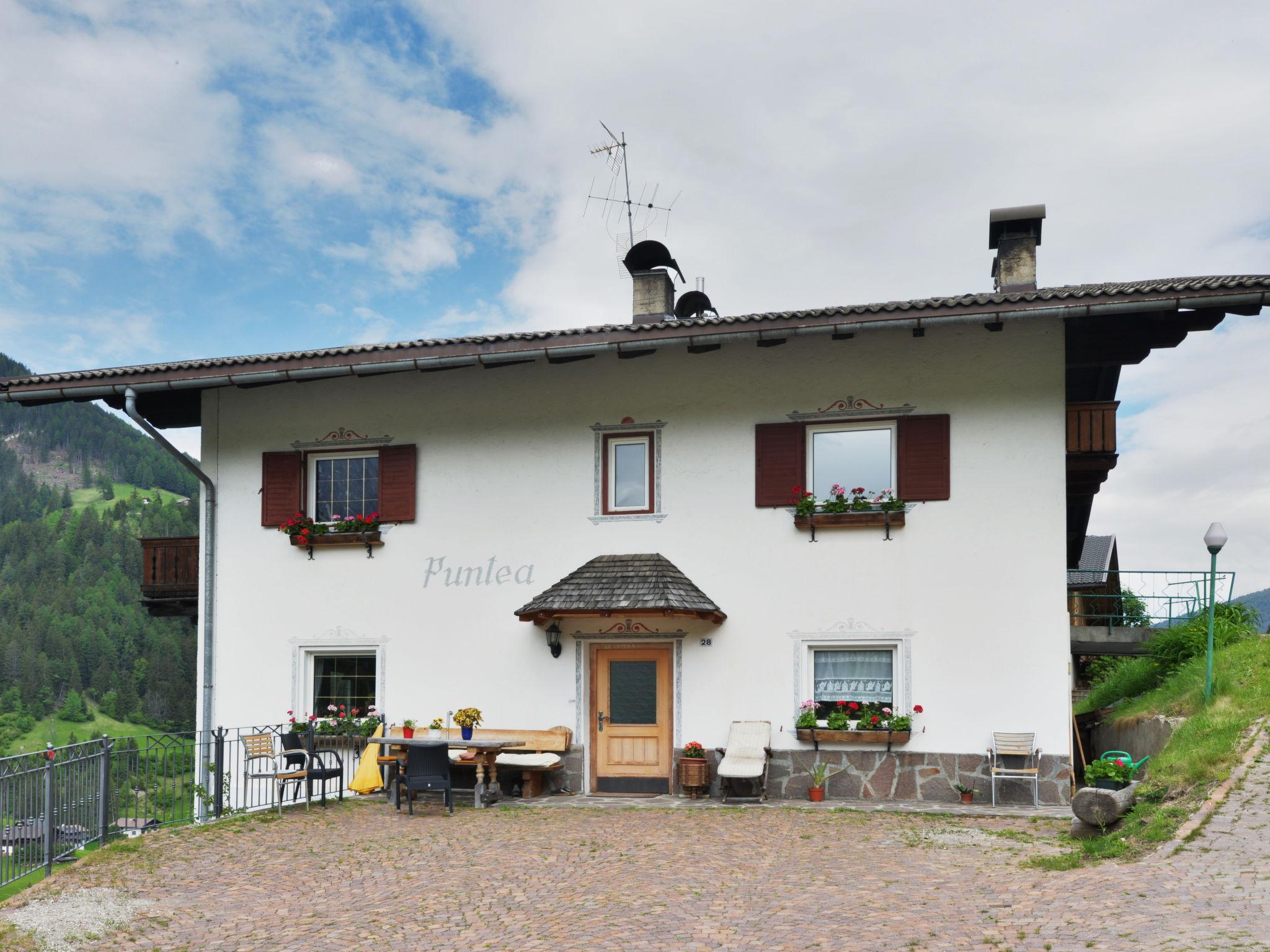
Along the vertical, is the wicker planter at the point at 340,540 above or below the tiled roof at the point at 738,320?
below

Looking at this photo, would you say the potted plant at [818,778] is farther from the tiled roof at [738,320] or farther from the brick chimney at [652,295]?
the brick chimney at [652,295]

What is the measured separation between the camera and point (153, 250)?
51188mm

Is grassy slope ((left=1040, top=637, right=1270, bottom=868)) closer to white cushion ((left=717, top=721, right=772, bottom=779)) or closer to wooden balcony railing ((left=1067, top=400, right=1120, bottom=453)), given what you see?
wooden balcony railing ((left=1067, top=400, right=1120, bottom=453))

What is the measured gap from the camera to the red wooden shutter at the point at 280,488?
13.3m

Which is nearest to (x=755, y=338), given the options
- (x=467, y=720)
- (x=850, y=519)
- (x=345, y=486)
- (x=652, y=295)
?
(x=850, y=519)

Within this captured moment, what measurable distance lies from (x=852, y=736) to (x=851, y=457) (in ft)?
9.43

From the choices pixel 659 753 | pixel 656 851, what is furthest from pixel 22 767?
pixel 659 753

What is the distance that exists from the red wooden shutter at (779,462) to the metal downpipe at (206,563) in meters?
6.52

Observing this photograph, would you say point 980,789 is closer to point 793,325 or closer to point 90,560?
point 793,325

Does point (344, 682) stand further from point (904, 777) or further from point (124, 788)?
point (904, 777)

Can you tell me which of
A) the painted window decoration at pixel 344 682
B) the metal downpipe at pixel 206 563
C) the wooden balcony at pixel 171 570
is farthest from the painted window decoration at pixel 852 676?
the wooden balcony at pixel 171 570

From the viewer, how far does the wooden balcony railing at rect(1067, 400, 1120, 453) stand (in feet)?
36.9

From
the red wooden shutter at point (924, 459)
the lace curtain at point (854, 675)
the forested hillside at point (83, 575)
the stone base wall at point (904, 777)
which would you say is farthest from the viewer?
the forested hillside at point (83, 575)

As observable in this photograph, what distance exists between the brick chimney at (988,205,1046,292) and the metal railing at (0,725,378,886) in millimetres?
8941
